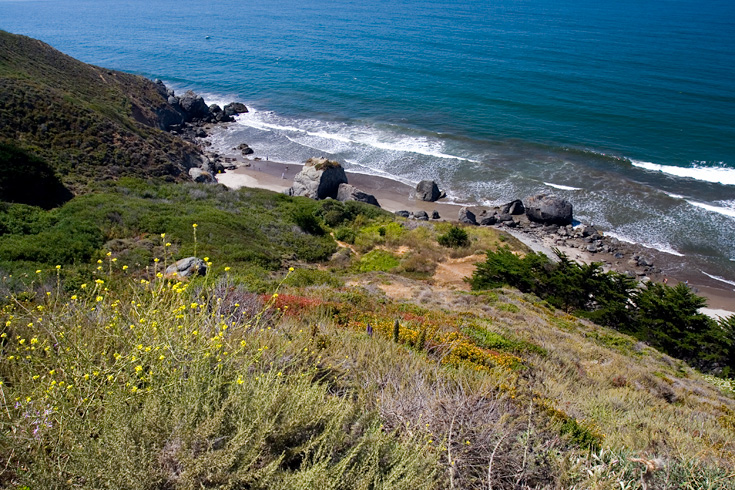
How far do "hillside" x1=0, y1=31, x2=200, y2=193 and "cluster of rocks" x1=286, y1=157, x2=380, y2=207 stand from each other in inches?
322

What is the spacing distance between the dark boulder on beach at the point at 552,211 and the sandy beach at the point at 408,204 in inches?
98.2

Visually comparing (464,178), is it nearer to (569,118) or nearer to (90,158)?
(569,118)

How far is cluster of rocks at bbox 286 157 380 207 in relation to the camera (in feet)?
97.1

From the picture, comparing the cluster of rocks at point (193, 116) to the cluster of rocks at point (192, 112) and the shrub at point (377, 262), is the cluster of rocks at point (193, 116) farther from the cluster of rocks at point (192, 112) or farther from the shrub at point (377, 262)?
the shrub at point (377, 262)

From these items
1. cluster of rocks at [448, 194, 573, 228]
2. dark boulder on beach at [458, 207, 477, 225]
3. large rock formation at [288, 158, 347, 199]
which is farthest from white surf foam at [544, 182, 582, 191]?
large rock formation at [288, 158, 347, 199]

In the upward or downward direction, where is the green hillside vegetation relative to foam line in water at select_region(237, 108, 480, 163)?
downward

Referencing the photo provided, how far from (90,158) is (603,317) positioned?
26.7m

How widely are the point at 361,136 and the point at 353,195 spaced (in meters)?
15.7

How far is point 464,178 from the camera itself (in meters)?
35.7

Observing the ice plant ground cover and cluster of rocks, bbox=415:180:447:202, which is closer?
the ice plant ground cover

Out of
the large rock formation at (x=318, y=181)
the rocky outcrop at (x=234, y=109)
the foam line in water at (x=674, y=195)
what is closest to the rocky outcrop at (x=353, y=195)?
the large rock formation at (x=318, y=181)

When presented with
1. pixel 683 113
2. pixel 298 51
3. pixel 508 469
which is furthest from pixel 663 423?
pixel 298 51

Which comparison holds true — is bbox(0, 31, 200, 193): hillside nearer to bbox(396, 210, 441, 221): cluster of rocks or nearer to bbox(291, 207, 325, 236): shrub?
bbox(291, 207, 325, 236): shrub

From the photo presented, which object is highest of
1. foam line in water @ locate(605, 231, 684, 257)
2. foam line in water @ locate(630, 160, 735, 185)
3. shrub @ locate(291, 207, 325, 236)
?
foam line in water @ locate(630, 160, 735, 185)
